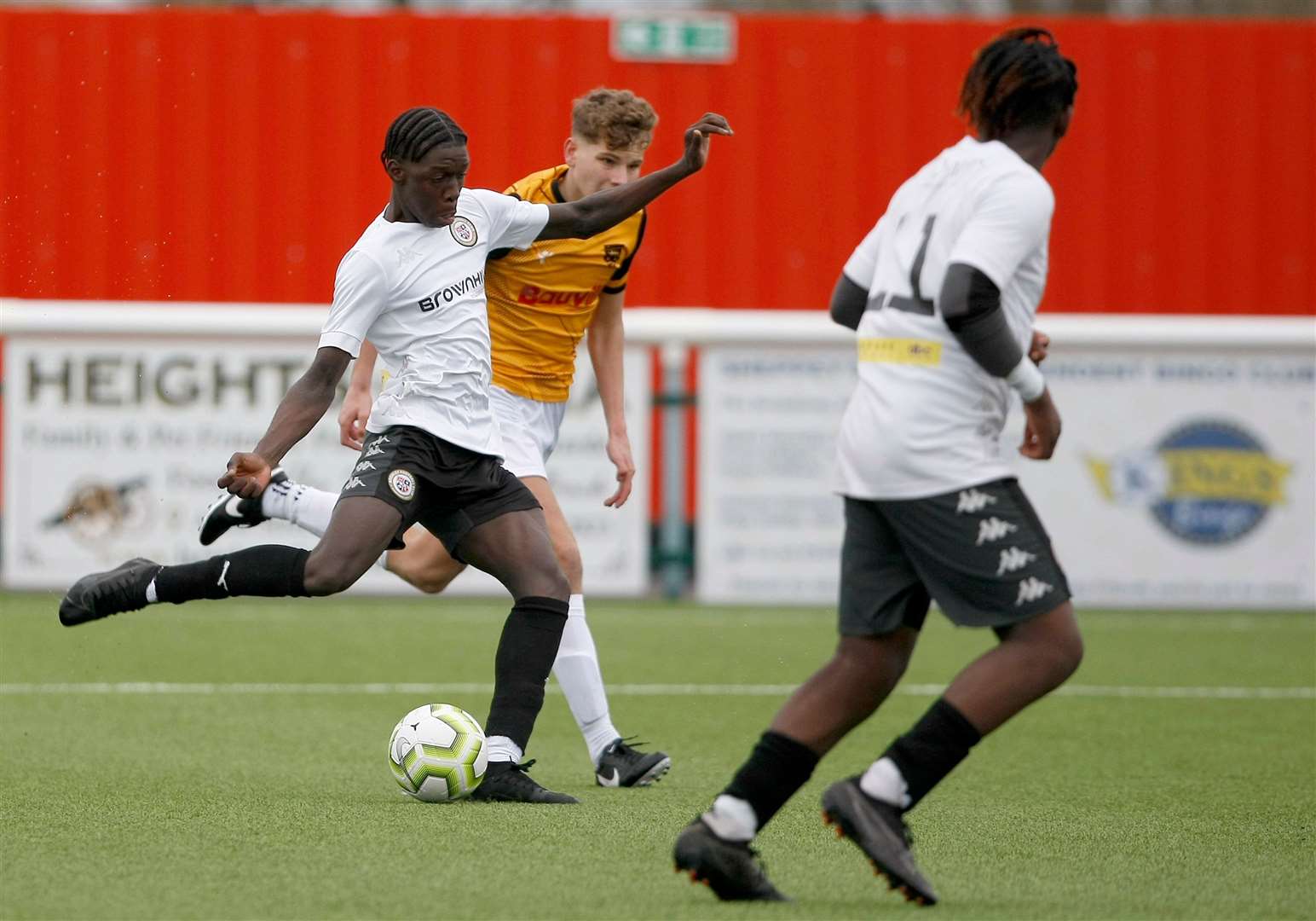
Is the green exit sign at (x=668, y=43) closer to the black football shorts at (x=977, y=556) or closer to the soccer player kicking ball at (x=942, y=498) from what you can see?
the soccer player kicking ball at (x=942, y=498)

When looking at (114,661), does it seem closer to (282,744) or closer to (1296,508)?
(282,744)

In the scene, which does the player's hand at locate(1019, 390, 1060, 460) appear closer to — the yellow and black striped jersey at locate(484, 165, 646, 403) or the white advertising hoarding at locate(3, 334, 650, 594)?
the yellow and black striped jersey at locate(484, 165, 646, 403)

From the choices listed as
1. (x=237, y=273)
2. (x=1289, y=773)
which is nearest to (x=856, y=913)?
(x=1289, y=773)

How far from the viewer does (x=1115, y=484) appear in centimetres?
1130

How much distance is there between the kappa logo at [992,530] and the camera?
383cm

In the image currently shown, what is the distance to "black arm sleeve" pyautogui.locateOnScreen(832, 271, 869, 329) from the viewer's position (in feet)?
13.6

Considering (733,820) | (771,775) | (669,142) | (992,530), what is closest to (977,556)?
(992,530)

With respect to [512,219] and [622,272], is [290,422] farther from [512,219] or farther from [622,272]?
[622,272]

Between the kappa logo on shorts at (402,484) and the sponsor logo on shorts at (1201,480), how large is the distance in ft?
22.8

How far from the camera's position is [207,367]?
36.7 ft

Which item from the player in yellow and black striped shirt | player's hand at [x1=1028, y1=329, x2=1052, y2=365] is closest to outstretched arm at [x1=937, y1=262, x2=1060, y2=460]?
player's hand at [x1=1028, y1=329, x2=1052, y2=365]

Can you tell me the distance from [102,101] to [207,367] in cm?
565

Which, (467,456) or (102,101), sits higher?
(102,101)

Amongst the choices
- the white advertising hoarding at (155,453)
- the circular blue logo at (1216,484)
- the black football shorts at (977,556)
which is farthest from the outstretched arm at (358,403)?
the circular blue logo at (1216,484)
